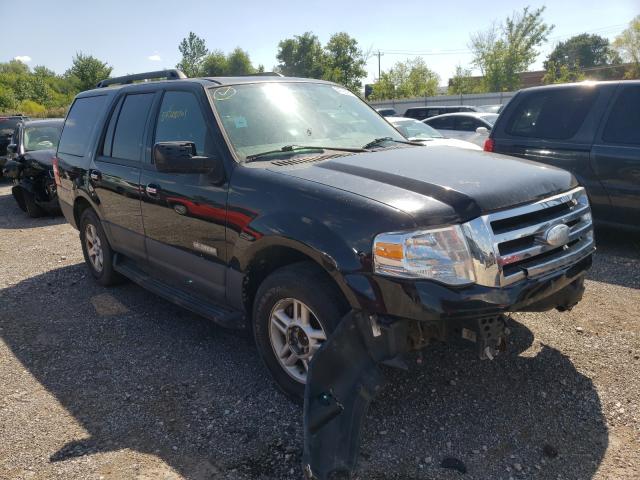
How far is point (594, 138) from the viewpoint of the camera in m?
5.75

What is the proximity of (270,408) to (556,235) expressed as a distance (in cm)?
193

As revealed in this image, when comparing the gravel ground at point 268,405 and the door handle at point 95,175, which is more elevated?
the door handle at point 95,175

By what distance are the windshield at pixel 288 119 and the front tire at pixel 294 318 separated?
96 centimetres

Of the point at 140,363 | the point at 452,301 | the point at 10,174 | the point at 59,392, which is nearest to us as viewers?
the point at 452,301

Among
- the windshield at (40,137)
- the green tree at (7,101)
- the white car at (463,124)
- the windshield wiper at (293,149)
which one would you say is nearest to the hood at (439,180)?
the windshield wiper at (293,149)

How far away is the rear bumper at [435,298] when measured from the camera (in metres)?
2.48

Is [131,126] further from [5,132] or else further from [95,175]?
[5,132]

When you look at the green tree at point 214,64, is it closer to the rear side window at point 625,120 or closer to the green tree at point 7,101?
the green tree at point 7,101

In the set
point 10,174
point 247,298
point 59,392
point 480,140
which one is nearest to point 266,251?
point 247,298

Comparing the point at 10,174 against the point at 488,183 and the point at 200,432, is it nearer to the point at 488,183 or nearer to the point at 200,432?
the point at 200,432

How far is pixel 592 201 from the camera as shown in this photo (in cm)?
582

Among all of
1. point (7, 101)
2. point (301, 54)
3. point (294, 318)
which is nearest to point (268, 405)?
point (294, 318)

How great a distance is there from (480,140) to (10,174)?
33.1ft

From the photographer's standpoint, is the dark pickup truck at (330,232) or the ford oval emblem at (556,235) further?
the ford oval emblem at (556,235)
